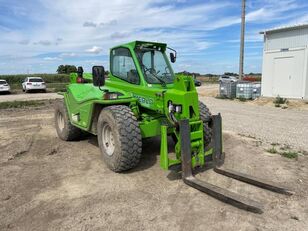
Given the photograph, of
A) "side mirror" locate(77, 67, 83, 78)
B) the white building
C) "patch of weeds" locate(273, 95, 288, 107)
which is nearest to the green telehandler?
"side mirror" locate(77, 67, 83, 78)

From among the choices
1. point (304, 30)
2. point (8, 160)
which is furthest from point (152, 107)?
point (304, 30)

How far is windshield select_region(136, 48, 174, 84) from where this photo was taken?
253 inches

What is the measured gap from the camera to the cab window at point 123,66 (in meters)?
6.52

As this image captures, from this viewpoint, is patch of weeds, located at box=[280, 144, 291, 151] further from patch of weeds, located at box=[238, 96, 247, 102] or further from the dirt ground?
patch of weeds, located at box=[238, 96, 247, 102]

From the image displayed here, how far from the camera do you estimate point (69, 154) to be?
7.27m

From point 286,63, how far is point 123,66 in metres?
14.1

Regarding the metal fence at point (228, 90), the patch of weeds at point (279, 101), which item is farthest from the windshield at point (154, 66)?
the metal fence at point (228, 90)

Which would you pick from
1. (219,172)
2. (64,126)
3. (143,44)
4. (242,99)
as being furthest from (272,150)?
(242,99)

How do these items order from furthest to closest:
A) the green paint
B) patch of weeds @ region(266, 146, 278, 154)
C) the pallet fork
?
patch of weeds @ region(266, 146, 278, 154) → the green paint → the pallet fork

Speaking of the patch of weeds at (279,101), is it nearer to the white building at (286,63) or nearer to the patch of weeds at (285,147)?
the white building at (286,63)

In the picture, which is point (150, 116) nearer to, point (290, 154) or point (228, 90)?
point (290, 154)

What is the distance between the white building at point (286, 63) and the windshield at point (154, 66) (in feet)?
42.4

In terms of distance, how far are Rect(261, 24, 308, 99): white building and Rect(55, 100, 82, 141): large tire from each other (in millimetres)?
13670

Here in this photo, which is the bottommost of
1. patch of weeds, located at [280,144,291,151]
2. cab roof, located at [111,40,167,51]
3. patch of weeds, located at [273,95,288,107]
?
patch of weeds, located at [280,144,291,151]
